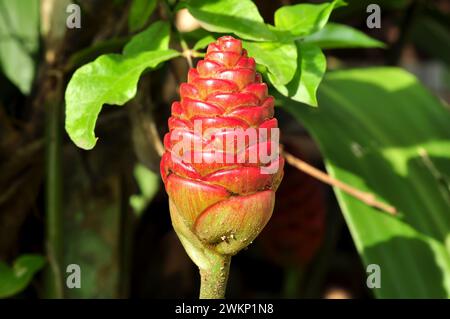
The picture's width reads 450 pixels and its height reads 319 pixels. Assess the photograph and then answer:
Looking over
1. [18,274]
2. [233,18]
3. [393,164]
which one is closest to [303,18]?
[233,18]

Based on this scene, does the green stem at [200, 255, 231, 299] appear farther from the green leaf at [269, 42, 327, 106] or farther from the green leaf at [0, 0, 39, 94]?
the green leaf at [0, 0, 39, 94]

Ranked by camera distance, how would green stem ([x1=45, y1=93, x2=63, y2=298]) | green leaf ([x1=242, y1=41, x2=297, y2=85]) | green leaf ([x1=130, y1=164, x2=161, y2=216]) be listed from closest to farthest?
green leaf ([x1=242, y1=41, x2=297, y2=85]) < green stem ([x1=45, y1=93, x2=63, y2=298]) < green leaf ([x1=130, y1=164, x2=161, y2=216])

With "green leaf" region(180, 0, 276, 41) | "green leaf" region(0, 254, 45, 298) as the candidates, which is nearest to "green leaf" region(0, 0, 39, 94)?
"green leaf" region(0, 254, 45, 298)

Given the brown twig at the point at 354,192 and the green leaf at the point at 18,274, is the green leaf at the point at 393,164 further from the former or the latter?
the green leaf at the point at 18,274

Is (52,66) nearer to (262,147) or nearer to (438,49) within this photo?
(262,147)

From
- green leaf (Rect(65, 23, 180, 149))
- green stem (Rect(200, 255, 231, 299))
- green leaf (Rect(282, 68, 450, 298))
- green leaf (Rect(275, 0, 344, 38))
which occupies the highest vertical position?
green leaf (Rect(275, 0, 344, 38))

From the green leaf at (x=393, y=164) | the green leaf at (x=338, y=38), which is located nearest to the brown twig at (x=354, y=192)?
the green leaf at (x=393, y=164)

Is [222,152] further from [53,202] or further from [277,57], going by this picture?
[53,202]
